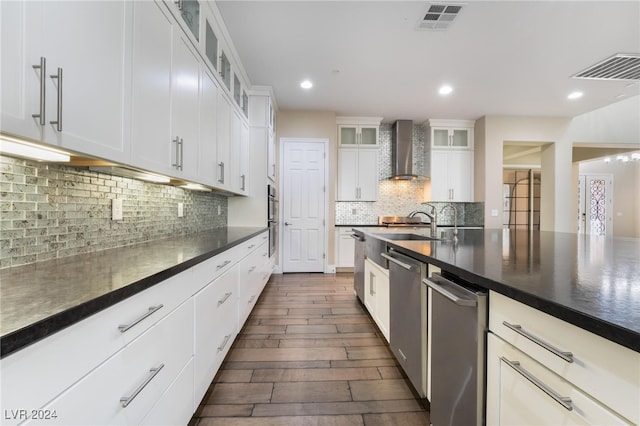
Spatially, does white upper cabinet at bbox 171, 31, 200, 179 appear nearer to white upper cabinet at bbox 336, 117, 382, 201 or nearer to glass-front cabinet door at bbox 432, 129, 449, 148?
white upper cabinet at bbox 336, 117, 382, 201

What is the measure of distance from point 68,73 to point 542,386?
1625mm

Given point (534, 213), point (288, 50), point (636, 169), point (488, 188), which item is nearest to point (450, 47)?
point (288, 50)

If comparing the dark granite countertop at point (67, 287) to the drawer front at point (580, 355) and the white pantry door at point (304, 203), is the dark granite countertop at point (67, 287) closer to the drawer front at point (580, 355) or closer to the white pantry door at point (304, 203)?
the drawer front at point (580, 355)

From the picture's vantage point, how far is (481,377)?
0.90 meters

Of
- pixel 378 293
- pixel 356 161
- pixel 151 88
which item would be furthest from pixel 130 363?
pixel 356 161

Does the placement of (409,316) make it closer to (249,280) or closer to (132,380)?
(132,380)

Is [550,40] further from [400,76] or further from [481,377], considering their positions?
[481,377]

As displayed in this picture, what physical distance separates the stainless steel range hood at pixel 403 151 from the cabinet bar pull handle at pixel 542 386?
4.54m

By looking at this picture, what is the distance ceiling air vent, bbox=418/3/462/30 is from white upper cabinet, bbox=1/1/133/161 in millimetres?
2334

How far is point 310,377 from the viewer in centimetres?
174

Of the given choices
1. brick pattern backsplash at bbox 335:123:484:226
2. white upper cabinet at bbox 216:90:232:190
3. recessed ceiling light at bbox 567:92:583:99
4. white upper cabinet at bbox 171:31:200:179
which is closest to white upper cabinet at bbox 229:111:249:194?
white upper cabinet at bbox 216:90:232:190

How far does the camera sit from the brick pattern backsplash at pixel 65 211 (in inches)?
38.5

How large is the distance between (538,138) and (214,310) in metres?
6.12

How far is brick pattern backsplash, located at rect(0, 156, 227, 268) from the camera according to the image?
977 mm
